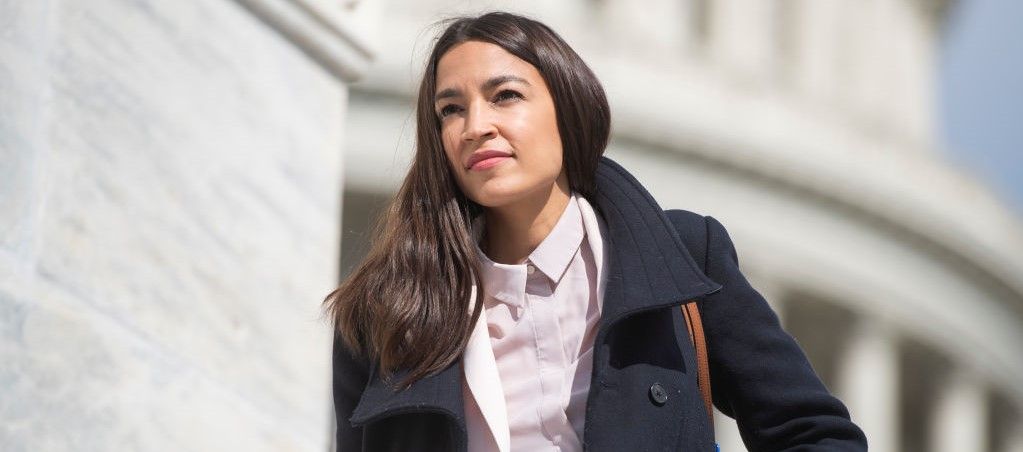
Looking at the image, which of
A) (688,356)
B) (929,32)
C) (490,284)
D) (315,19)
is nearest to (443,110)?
(490,284)

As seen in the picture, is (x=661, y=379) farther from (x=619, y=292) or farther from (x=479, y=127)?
(x=479, y=127)

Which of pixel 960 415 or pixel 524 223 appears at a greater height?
pixel 524 223

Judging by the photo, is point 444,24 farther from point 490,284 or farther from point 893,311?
point 893,311

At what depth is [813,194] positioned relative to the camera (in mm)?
51000

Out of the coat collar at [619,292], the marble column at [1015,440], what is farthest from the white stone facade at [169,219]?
the marble column at [1015,440]

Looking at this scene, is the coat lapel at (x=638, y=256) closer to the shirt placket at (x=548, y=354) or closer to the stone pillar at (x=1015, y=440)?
the shirt placket at (x=548, y=354)

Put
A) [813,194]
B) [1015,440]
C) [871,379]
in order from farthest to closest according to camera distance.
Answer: [1015,440], [871,379], [813,194]

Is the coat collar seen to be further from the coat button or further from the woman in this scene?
the coat button

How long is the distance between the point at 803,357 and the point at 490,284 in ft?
2.21

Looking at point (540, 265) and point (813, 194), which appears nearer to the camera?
point (540, 265)

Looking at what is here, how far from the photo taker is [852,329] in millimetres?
55812

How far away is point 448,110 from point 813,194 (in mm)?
46950

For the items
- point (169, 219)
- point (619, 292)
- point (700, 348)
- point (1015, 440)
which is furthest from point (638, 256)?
point (1015, 440)

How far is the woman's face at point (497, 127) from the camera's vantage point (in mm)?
4473
